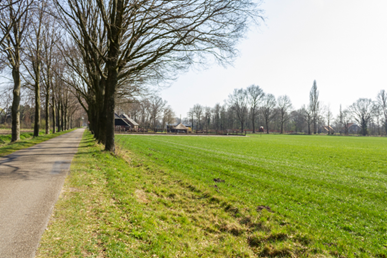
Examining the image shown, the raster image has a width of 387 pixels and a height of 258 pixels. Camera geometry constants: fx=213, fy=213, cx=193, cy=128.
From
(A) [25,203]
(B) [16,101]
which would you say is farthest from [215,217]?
(B) [16,101]

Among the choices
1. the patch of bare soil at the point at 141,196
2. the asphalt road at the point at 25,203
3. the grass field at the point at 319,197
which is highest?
the asphalt road at the point at 25,203

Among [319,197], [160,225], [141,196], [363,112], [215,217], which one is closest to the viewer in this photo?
[160,225]

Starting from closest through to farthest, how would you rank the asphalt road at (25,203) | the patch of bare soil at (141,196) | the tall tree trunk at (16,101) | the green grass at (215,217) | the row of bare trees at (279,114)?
the asphalt road at (25,203), the green grass at (215,217), the patch of bare soil at (141,196), the tall tree trunk at (16,101), the row of bare trees at (279,114)

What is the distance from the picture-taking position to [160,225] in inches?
187

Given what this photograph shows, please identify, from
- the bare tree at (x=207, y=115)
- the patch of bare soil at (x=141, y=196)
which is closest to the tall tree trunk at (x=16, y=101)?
the patch of bare soil at (x=141, y=196)

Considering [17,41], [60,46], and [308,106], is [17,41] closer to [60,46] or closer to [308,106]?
[60,46]

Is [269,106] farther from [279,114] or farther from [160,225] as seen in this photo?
[160,225]

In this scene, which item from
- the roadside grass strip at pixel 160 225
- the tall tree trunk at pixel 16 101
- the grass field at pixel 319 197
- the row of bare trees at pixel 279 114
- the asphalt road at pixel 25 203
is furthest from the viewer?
the row of bare trees at pixel 279 114

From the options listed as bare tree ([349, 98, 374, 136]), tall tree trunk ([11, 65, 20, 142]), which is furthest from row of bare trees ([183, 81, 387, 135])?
tall tree trunk ([11, 65, 20, 142])

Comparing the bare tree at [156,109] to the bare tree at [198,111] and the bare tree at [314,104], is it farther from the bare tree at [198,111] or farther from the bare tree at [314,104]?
the bare tree at [314,104]

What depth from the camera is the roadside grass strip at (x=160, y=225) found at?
3537 millimetres

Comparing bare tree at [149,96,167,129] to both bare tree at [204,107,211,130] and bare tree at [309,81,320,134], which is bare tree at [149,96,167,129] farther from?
bare tree at [309,81,320,134]

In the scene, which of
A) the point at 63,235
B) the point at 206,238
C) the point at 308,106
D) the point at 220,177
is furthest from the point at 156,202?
the point at 308,106

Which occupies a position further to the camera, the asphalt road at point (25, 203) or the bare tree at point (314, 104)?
the bare tree at point (314, 104)
